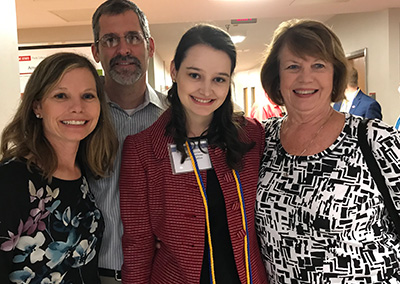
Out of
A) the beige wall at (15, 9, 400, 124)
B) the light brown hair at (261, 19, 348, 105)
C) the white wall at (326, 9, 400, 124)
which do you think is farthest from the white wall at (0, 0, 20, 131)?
the white wall at (326, 9, 400, 124)

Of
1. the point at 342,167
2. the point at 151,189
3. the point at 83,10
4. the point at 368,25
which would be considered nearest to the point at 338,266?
the point at 342,167

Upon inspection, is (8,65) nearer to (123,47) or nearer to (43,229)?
(123,47)

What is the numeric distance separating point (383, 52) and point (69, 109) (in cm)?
603

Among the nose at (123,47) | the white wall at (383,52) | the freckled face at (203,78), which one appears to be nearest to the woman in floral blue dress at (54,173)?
the nose at (123,47)

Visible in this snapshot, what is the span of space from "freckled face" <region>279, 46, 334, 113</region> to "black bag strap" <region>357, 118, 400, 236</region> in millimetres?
260

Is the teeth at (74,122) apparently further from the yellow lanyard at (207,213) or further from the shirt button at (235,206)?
the shirt button at (235,206)

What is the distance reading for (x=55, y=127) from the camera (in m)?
1.41

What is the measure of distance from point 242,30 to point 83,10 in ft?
13.3

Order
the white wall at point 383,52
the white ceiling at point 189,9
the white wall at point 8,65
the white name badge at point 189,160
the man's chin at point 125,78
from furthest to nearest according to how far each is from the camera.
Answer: the white wall at point 383,52, the white ceiling at point 189,9, the white wall at point 8,65, the man's chin at point 125,78, the white name badge at point 189,160

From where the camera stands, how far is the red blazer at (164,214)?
1422mm

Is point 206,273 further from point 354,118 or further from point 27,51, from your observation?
point 27,51

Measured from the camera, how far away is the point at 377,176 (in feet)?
4.47

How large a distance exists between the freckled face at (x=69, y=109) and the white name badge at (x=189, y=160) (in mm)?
387

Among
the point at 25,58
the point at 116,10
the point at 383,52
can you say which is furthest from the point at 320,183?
the point at 25,58
